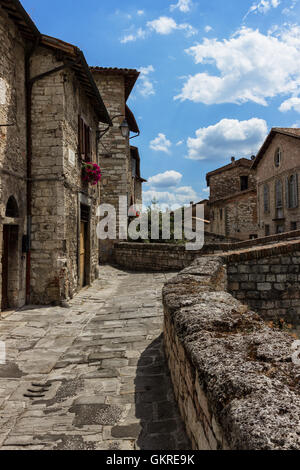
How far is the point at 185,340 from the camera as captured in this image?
2.51 metres

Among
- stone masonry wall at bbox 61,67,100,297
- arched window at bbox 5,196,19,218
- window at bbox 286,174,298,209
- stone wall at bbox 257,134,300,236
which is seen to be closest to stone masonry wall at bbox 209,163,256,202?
stone wall at bbox 257,134,300,236

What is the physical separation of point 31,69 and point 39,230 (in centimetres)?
380

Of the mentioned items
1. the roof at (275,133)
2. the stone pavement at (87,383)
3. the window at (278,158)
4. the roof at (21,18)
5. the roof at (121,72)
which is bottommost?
the stone pavement at (87,383)

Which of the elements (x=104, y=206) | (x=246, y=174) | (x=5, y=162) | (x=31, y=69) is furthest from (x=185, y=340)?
(x=246, y=174)

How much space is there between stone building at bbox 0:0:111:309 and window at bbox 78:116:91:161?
848mm

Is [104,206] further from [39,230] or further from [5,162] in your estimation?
[5,162]

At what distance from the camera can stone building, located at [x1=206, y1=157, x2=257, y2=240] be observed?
1063 inches

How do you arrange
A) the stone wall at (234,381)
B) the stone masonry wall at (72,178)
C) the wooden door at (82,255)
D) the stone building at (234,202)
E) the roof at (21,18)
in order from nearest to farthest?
the stone wall at (234,381), the roof at (21,18), the stone masonry wall at (72,178), the wooden door at (82,255), the stone building at (234,202)

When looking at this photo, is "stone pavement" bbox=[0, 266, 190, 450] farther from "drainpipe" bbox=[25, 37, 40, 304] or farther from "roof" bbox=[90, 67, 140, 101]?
"roof" bbox=[90, 67, 140, 101]

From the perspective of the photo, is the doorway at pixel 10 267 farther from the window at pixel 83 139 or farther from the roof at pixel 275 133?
the roof at pixel 275 133

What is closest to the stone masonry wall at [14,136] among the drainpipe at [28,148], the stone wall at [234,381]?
the drainpipe at [28,148]

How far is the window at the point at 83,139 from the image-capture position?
945cm

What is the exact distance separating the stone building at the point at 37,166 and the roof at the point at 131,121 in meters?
9.69

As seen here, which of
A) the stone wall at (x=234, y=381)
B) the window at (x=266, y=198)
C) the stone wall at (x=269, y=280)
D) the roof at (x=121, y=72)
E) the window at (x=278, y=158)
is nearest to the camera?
the stone wall at (x=234, y=381)
